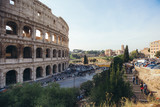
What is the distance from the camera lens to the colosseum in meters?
13.3

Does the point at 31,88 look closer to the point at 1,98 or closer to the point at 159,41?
the point at 1,98

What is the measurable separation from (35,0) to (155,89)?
27921 mm

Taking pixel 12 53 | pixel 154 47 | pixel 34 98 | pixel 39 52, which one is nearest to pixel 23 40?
pixel 12 53

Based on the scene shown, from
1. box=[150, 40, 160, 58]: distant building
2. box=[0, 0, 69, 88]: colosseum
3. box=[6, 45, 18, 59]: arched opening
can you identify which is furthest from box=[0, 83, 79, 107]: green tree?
box=[150, 40, 160, 58]: distant building

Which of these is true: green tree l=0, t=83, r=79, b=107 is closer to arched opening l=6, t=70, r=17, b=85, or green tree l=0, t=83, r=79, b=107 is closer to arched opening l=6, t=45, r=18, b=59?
arched opening l=6, t=70, r=17, b=85

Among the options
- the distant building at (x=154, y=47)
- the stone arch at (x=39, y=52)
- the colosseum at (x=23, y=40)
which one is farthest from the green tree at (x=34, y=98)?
the distant building at (x=154, y=47)

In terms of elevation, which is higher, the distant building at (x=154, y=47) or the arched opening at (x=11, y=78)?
the distant building at (x=154, y=47)

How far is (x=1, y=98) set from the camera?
271 inches

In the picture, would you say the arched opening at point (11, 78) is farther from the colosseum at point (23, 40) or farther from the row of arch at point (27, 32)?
the row of arch at point (27, 32)

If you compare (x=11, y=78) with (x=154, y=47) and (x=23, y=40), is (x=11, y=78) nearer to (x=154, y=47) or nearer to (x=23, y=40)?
(x=23, y=40)

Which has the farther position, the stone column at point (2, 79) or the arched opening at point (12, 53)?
the arched opening at point (12, 53)

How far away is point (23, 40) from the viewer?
1554 cm

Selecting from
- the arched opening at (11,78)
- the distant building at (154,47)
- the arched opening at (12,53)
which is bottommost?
the arched opening at (11,78)

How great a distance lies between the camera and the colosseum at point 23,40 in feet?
43.5
